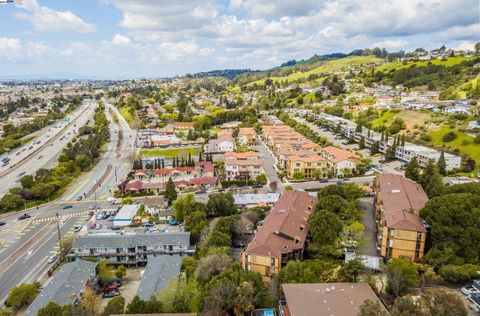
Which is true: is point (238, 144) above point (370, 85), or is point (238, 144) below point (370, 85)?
below

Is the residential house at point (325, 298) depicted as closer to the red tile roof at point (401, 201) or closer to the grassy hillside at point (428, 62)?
the red tile roof at point (401, 201)

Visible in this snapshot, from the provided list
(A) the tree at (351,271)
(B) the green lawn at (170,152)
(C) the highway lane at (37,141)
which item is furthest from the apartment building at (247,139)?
(A) the tree at (351,271)

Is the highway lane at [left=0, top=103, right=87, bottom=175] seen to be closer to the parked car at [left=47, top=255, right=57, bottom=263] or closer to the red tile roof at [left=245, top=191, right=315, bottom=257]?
the parked car at [left=47, top=255, right=57, bottom=263]

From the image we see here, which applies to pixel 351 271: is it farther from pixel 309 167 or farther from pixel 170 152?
pixel 170 152

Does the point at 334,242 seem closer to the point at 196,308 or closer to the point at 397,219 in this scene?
the point at 397,219

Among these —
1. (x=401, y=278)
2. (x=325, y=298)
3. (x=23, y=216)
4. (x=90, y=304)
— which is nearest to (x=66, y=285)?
(x=90, y=304)

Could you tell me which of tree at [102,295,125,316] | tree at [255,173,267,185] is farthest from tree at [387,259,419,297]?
tree at [255,173,267,185]

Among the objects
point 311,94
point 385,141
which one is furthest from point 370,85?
point 385,141
